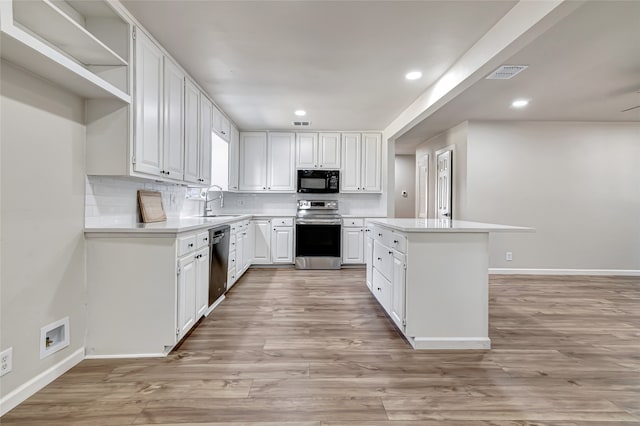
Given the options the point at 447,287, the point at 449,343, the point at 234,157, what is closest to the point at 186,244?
the point at 447,287

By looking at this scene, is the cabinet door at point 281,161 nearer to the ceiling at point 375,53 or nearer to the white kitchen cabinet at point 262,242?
the white kitchen cabinet at point 262,242

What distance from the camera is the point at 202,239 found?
8.39 ft

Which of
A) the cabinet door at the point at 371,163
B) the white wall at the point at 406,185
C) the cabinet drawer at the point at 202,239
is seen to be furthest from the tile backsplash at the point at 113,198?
the white wall at the point at 406,185

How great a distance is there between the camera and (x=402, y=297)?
230 cm

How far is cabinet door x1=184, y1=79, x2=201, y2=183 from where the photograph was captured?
293 centimetres

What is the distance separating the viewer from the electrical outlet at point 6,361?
4.73ft

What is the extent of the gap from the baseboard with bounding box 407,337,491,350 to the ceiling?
7.54 ft

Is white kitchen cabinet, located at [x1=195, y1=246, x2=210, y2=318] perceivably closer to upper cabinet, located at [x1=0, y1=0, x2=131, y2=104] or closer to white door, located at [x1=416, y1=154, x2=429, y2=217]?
upper cabinet, located at [x1=0, y1=0, x2=131, y2=104]

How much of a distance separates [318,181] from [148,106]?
312 centimetres

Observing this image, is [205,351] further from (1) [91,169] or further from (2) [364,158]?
(2) [364,158]

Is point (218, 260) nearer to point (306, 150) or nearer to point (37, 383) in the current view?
point (37, 383)

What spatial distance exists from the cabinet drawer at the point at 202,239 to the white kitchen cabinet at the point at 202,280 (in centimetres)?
4

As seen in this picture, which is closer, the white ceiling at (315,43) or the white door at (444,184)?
the white ceiling at (315,43)

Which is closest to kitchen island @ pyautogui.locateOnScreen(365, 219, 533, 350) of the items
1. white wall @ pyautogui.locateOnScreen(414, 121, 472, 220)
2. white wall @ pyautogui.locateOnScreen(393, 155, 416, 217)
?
white wall @ pyautogui.locateOnScreen(414, 121, 472, 220)
